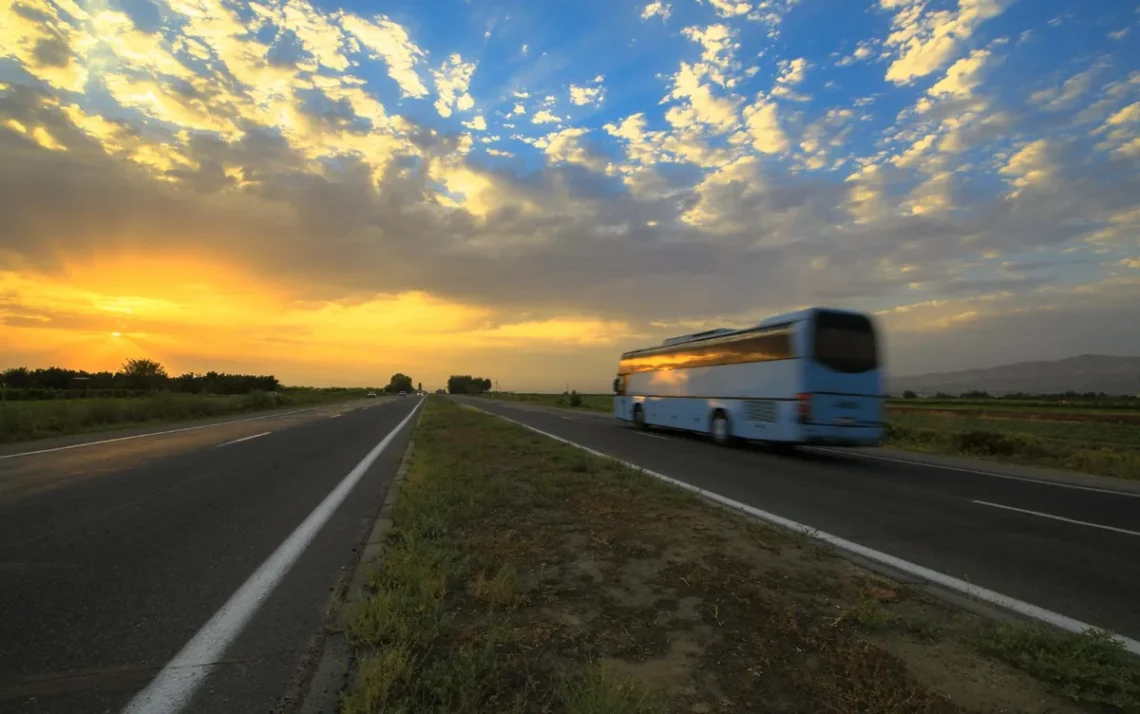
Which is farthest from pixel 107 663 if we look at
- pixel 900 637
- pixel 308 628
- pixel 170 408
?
pixel 170 408

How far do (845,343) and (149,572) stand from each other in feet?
47.6

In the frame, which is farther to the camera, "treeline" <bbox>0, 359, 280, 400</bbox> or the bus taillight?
"treeline" <bbox>0, 359, 280, 400</bbox>

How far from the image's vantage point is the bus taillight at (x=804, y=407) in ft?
47.2

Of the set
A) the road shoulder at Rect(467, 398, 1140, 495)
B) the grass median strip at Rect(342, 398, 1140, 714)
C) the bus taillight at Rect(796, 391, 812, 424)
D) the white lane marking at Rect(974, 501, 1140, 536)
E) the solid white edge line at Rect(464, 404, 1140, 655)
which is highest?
the bus taillight at Rect(796, 391, 812, 424)

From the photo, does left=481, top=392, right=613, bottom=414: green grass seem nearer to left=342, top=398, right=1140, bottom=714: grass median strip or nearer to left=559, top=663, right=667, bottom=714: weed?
left=342, top=398, right=1140, bottom=714: grass median strip

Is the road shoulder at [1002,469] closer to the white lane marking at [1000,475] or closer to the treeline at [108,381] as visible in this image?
the white lane marking at [1000,475]

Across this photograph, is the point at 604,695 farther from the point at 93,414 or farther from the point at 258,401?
the point at 258,401

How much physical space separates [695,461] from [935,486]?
481 centimetres

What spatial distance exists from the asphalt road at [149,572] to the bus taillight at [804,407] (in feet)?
31.7

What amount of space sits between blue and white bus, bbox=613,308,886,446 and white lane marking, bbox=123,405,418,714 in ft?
38.5

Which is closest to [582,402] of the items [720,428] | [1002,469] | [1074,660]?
[720,428]

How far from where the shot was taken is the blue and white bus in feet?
47.6

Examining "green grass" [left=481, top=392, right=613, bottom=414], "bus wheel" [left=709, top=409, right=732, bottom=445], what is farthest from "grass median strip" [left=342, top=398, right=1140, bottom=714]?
"green grass" [left=481, top=392, right=613, bottom=414]

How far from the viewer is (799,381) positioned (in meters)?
14.6
